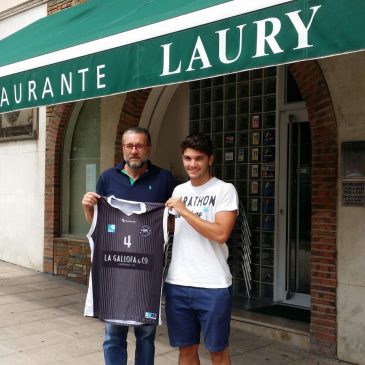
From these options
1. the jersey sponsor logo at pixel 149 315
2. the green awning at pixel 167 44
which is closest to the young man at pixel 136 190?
the jersey sponsor logo at pixel 149 315

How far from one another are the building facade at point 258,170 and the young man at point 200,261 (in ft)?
6.18

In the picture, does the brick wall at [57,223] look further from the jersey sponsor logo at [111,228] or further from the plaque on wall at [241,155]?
the jersey sponsor logo at [111,228]

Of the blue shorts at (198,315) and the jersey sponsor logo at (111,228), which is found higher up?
the jersey sponsor logo at (111,228)

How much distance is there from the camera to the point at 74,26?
6.18m

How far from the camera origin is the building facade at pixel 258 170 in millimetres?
4723

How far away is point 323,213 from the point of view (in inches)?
191

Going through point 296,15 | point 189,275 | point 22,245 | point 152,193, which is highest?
point 296,15

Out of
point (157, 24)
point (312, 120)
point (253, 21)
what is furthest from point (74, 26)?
point (253, 21)

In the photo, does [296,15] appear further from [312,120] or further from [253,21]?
[312,120]

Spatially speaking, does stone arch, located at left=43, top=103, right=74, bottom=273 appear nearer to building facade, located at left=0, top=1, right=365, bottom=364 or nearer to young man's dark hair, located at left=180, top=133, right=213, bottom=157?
building facade, located at left=0, top=1, right=365, bottom=364

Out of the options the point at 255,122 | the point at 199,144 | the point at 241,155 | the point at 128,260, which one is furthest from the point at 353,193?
the point at 241,155

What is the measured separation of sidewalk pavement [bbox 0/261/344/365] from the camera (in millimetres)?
4695

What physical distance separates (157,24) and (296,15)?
1.36 m

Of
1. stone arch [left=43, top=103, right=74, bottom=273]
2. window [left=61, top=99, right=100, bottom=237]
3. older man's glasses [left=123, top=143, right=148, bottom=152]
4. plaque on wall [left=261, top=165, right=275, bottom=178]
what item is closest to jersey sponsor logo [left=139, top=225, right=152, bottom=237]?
older man's glasses [left=123, top=143, right=148, bottom=152]
